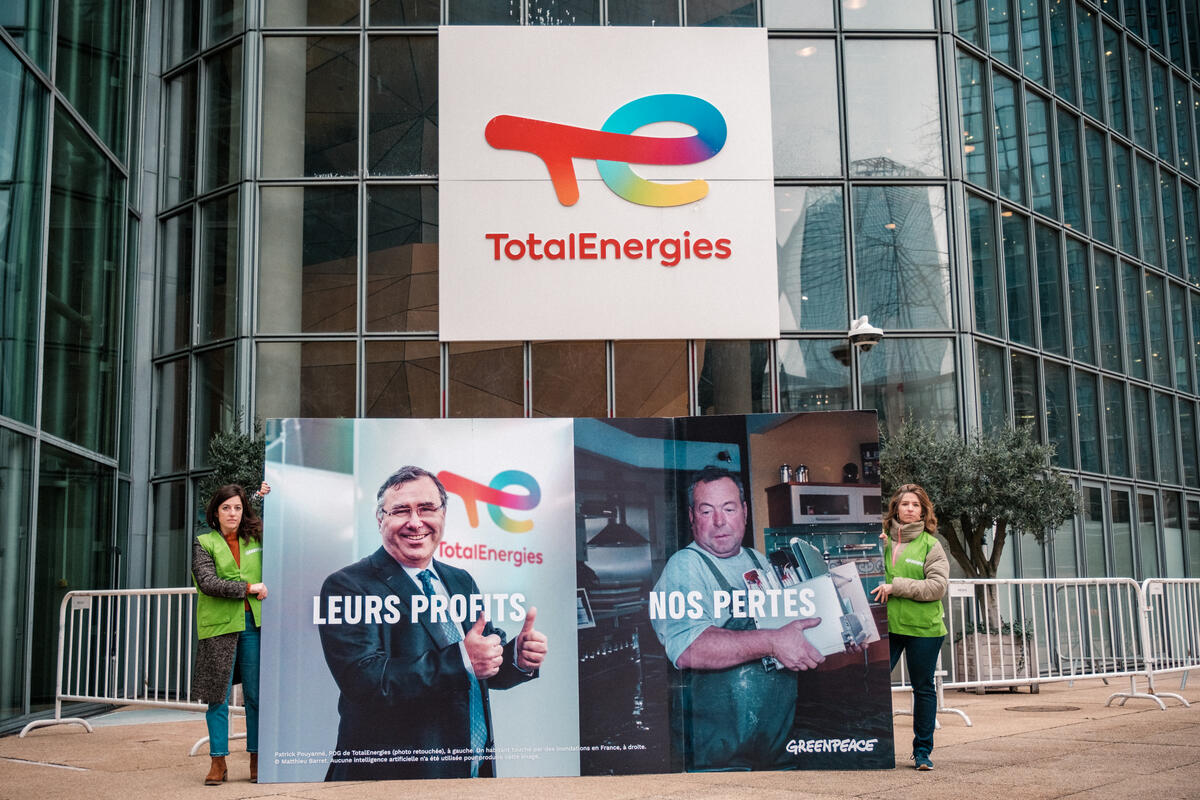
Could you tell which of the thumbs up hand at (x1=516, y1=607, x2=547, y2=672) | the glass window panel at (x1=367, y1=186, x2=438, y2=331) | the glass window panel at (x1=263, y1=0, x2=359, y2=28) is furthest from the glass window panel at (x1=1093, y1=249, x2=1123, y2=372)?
the thumbs up hand at (x1=516, y1=607, x2=547, y2=672)

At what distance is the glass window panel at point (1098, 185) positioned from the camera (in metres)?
18.4

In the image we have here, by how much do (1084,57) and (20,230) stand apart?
15.8 metres

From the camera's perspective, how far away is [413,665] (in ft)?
22.4

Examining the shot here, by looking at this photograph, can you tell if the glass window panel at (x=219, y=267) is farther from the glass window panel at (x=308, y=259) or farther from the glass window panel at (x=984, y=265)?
the glass window panel at (x=984, y=265)

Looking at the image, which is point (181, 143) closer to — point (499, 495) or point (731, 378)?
point (731, 378)

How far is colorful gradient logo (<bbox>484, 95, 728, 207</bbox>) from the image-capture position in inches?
573

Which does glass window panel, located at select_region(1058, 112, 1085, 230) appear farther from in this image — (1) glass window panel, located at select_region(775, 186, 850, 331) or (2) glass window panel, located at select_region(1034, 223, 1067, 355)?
(1) glass window panel, located at select_region(775, 186, 850, 331)

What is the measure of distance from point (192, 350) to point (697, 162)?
6869 mm

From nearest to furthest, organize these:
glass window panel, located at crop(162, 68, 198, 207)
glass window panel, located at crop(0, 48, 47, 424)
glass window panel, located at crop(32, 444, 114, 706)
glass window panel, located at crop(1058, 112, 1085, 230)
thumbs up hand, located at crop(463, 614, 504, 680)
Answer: thumbs up hand, located at crop(463, 614, 504, 680)
glass window panel, located at crop(0, 48, 47, 424)
glass window panel, located at crop(32, 444, 114, 706)
glass window panel, located at crop(162, 68, 198, 207)
glass window panel, located at crop(1058, 112, 1085, 230)

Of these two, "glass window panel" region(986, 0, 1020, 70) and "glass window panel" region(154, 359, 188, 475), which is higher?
"glass window panel" region(986, 0, 1020, 70)

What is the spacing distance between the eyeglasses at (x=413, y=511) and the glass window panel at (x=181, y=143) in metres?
9.98

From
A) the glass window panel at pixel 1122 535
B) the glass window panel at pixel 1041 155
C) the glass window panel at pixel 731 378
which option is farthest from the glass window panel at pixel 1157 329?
the glass window panel at pixel 731 378

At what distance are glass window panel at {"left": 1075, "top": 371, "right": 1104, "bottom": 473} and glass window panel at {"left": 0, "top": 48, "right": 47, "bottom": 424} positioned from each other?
13.8 m

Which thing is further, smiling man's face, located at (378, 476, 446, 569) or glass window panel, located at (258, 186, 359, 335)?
glass window panel, located at (258, 186, 359, 335)
